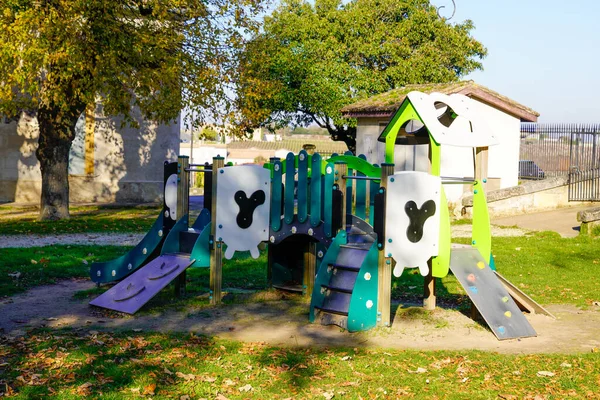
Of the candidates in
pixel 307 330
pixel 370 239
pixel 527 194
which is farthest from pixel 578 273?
pixel 527 194

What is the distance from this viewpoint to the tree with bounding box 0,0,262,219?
1561cm

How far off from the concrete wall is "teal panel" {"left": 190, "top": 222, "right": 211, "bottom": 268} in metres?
17.0

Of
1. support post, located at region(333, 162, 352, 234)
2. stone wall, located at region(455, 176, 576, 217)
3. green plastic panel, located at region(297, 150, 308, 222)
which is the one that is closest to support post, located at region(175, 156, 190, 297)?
green plastic panel, located at region(297, 150, 308, 222)

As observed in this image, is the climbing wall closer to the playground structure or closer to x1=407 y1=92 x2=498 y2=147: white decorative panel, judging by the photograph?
the playground structure

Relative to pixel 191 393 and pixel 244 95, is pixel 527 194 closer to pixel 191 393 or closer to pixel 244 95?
pixel 244 95

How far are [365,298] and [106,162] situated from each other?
63.3 feet

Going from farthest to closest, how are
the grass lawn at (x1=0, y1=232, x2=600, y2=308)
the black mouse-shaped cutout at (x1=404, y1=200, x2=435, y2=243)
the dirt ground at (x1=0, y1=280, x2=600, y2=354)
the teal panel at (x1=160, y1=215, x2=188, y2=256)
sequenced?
the grass lawn at (x1=0, y1=232, x2=600, y2=308) < the teal panel at (x1=160, y1=215, x2=188, y2=256) < the black mouse-shaped cutout at (x1=404, y1=200, x2=435, y2=243) < the dirt ground at (x1=0, y1=280, x2=600, y2=354)

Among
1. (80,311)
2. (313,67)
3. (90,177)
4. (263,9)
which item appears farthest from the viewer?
(313,67)

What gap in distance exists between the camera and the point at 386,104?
24.0 m

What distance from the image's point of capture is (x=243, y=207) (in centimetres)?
898

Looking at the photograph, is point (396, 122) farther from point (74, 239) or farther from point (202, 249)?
point (74, 239)

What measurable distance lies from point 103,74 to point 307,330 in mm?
10684

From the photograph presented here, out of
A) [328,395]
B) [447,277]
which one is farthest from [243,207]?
[447,277]

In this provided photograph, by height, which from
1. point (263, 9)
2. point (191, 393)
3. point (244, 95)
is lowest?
point (191, 393)
